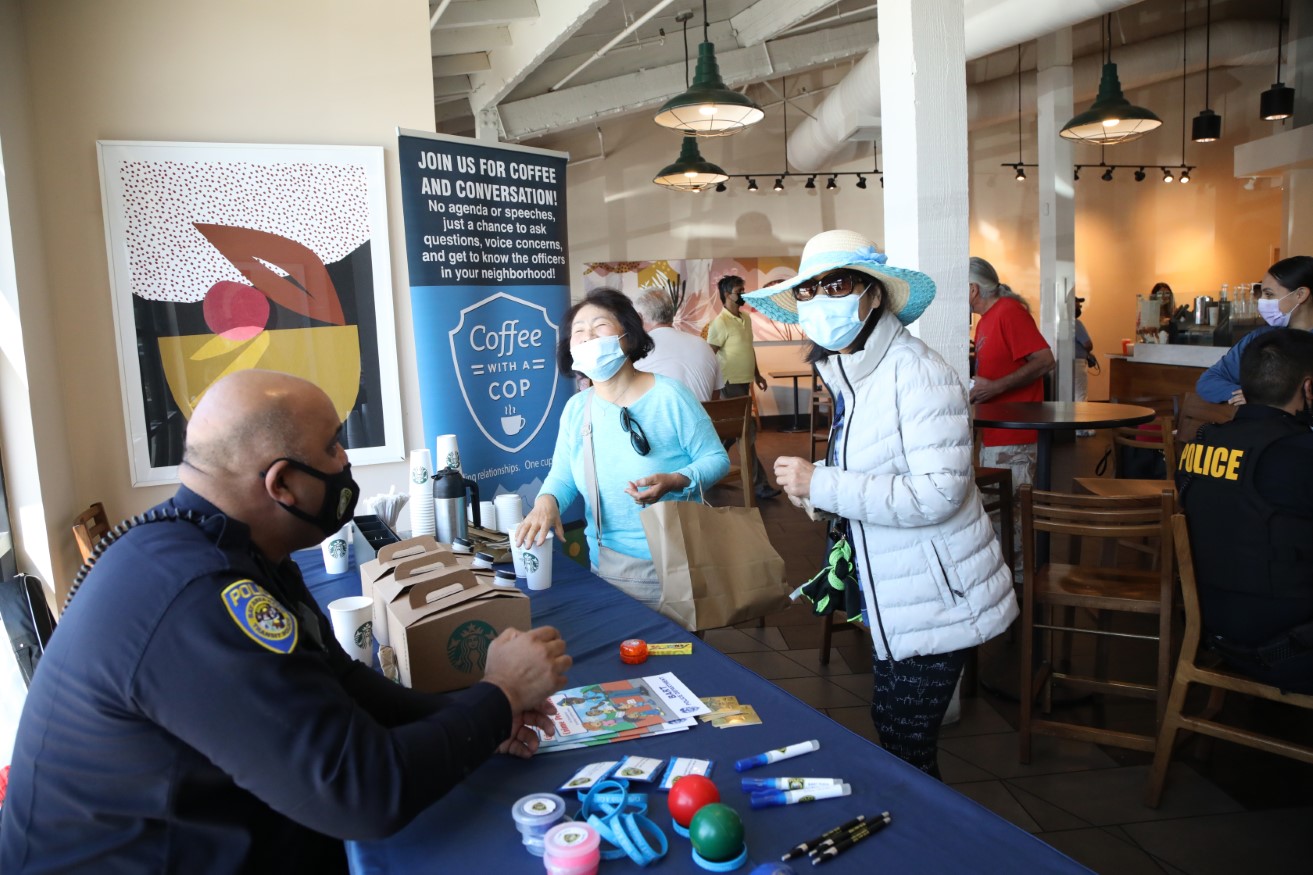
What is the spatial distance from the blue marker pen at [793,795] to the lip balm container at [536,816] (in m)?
0.27

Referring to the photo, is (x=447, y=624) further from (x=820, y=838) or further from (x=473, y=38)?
(x=473, y=38)

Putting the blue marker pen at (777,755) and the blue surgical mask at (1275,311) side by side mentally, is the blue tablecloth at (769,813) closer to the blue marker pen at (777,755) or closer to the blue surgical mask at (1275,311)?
the blue marker pen at (777,755)

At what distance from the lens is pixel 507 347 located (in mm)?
3746

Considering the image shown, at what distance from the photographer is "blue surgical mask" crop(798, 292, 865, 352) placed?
189 cm

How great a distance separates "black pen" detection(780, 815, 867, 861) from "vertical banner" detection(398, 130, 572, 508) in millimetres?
2658

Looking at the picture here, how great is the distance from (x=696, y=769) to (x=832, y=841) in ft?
0.79

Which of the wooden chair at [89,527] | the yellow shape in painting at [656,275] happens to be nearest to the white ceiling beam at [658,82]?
the yellow shape in painting at [656,275]

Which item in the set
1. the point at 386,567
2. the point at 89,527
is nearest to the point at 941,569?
the point at 386,567

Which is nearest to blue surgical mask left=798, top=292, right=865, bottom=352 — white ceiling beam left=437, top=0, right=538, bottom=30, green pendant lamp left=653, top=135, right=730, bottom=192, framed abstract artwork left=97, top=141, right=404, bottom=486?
framed abstract artwork left=97, top=141, right=404, bottom=486

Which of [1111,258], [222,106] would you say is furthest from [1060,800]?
[1111,258]

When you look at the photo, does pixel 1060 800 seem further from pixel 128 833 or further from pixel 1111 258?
pixel 1111 258

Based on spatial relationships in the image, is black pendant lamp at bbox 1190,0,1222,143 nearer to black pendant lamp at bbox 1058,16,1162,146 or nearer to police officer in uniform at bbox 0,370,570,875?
black pendant lamp at bbox 1058,16,1162,146

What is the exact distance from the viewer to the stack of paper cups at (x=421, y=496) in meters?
2.62

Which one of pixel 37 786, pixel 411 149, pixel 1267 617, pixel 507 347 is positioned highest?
pixel 411 149
